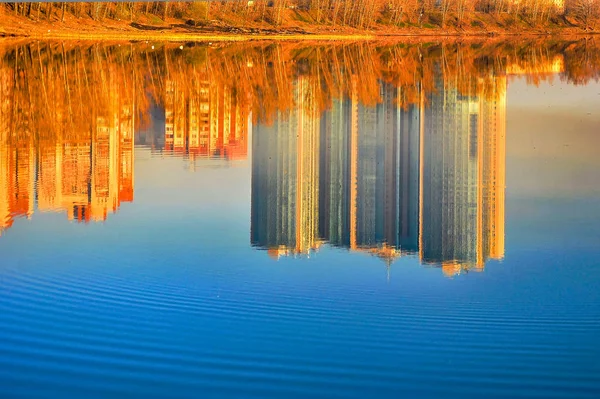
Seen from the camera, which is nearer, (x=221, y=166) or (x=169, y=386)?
(x=169, y=386)

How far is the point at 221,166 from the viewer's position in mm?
7195

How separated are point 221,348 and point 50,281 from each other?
1135 millimetres

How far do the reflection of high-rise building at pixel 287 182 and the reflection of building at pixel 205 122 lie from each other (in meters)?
0.20

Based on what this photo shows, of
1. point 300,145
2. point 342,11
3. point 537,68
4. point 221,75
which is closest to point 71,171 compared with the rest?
point 300,145

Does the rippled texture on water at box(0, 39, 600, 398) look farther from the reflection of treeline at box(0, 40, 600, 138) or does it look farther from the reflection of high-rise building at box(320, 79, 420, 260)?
the reflection of treeline at box(0, 40, 600, 138)

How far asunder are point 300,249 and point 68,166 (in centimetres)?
291

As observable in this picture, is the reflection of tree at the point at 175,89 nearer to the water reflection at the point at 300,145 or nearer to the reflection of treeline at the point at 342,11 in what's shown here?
the water reflection at the point at 300,145

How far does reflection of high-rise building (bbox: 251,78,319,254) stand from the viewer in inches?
184

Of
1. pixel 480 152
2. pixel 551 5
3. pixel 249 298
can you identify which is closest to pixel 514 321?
pixel 249 298

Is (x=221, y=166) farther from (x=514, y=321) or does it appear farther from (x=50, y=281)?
(x=514, y=321)

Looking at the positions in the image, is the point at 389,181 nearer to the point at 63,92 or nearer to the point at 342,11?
the point at 63,92

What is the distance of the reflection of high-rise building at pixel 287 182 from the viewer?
467 cm

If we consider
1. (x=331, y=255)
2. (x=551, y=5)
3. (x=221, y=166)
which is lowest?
(x=331, y=255)

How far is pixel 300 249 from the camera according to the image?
4477 mm
